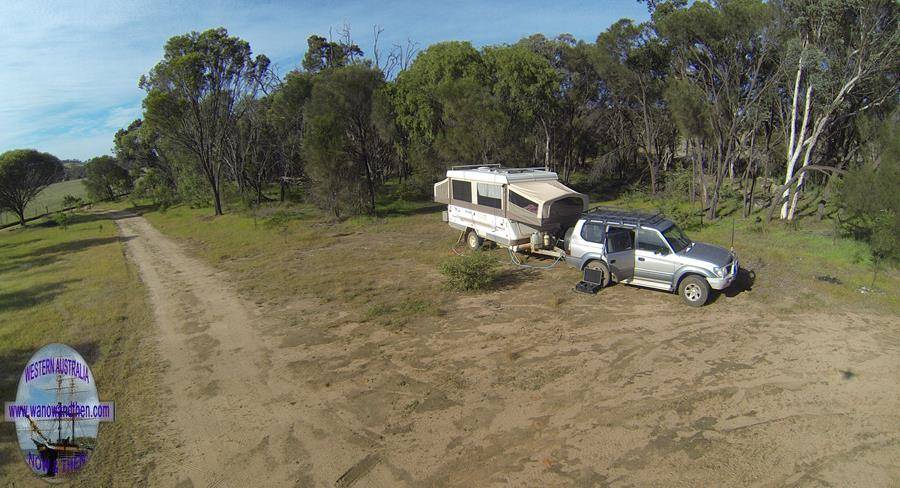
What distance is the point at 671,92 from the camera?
72.8 ft

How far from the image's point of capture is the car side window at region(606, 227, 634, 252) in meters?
11.0

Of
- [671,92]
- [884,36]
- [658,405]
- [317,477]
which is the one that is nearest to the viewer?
[317,477]

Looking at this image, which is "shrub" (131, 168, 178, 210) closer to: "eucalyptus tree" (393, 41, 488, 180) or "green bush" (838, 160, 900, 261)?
"eucalyptus tree" (393, 41, 488, 180)

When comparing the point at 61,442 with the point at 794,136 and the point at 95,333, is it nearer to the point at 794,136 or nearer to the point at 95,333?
the point at 95,333

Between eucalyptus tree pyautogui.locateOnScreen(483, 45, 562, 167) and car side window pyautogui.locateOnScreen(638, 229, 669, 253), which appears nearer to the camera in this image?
car side window pyautogui.locateOnScreen(638, 229, 669, 253)

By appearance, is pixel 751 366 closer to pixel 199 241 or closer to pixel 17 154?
pixel 199 241

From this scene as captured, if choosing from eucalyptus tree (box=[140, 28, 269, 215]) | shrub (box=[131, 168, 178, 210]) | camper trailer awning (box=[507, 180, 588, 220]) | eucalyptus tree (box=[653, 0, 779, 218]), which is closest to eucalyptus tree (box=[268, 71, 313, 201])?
eucalyptus tree (box=[140, 28, 269, 215])

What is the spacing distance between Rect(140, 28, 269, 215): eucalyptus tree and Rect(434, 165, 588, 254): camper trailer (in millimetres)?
22505

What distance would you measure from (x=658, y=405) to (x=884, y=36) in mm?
18173

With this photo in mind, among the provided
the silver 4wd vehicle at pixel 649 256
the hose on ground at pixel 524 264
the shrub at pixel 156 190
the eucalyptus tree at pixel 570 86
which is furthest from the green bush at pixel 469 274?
the shrub at pixel 156 190

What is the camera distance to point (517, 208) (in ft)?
46.1

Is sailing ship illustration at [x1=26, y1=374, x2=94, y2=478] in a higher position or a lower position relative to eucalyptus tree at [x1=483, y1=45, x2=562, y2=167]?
lower

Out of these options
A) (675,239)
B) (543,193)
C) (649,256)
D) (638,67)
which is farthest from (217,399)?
(638,67)

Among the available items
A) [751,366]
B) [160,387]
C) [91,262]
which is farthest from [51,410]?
[91,262]
